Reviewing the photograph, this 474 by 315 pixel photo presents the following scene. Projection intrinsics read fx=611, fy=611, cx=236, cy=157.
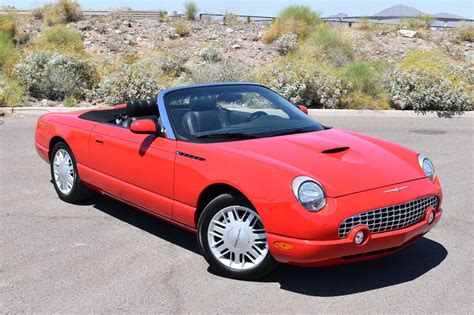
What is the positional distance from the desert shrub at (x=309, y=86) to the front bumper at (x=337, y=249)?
1060 centimetres

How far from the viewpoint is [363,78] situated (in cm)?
1612

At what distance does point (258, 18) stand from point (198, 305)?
33053mm

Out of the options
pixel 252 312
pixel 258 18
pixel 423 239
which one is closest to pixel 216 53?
pixel 258 18

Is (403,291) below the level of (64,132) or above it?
below

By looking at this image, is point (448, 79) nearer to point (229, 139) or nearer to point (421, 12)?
point (229, 139)

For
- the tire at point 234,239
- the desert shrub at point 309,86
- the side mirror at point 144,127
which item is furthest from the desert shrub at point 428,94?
the tire at point 234,239

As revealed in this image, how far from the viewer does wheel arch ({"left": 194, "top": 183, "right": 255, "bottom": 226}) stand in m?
4.65

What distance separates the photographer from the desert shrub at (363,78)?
51.9ft

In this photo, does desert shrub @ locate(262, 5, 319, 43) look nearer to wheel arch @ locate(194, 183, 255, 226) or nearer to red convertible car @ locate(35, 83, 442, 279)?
red convertible car @ locate(35, 83, 442, 279)

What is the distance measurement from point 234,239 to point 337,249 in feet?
2.67

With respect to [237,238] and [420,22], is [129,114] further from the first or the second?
[420,22]

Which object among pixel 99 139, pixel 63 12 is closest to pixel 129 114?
pixel 99 139

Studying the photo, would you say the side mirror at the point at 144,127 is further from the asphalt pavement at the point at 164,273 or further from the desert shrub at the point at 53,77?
the desert shrub at the point at 53,77

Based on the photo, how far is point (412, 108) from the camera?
1494 centimetres
